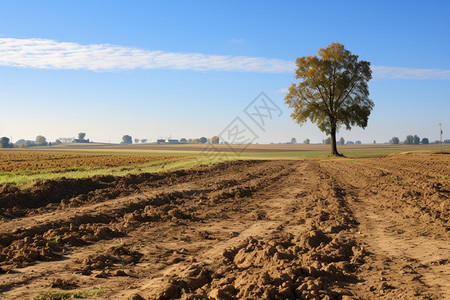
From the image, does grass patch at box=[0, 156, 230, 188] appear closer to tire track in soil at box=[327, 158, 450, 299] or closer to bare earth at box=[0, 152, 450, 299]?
Answer: bare earth at box=[0, 152, 450, 299]

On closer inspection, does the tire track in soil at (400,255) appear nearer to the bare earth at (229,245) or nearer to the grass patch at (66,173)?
the bare earth at (229,245)

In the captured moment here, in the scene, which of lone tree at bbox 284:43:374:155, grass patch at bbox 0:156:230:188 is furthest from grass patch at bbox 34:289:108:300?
lone tree at bbox 284:43:374:155

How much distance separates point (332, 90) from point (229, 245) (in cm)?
4612

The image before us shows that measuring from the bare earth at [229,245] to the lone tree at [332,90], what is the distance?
35885 mm

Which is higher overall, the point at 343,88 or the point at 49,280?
the point at 343,88

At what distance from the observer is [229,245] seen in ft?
27.9

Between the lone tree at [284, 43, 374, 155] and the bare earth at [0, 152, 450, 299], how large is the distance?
3589cm

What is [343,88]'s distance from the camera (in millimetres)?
50219

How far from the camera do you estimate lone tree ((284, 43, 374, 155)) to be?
50.4 meters

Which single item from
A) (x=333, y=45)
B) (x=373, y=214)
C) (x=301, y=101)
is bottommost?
(x=373, y=214)

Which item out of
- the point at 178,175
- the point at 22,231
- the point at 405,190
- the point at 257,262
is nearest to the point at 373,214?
the point at 405,190

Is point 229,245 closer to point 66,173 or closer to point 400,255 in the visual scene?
point 400,255

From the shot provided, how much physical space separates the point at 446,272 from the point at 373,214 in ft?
18.9

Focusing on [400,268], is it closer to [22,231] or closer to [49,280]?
[49,280]
